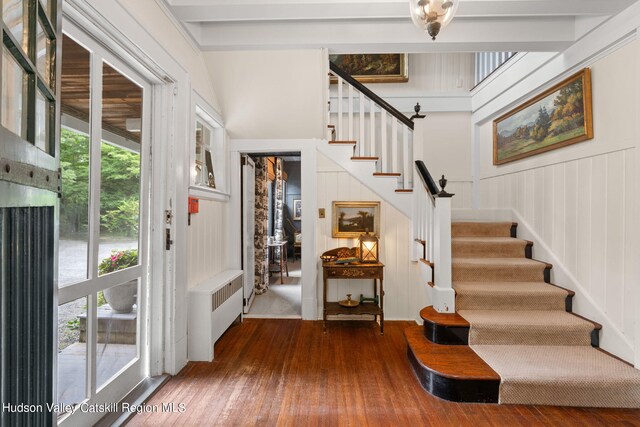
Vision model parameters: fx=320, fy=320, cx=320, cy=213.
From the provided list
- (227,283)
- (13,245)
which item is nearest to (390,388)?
(227,283)

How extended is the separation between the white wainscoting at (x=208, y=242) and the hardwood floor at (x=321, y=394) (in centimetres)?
72

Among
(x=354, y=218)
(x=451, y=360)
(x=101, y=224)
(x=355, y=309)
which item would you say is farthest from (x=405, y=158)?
(x=101, y=224)

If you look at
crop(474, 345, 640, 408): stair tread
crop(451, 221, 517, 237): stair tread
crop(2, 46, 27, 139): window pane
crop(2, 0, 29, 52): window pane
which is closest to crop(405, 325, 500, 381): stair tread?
crop(474, 345, 640, 408): stair tread

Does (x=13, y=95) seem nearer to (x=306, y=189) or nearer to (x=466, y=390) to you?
(x=466, y=390)

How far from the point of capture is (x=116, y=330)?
2.02m

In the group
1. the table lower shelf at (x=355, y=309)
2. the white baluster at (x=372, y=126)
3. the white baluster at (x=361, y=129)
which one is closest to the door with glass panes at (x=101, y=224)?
the table lower shelf at (x=355, y=309)

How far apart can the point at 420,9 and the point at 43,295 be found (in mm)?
1920

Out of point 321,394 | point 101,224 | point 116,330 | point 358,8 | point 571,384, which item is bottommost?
point 321,394

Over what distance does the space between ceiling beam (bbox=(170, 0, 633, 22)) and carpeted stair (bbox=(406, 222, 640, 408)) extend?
2.06m

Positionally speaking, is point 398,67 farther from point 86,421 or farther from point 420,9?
point 86,421

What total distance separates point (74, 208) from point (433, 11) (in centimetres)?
206

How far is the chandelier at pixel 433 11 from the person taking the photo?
5.06 ft

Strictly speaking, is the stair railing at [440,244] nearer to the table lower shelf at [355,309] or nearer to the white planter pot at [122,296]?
the table lower shelf at [355,309]

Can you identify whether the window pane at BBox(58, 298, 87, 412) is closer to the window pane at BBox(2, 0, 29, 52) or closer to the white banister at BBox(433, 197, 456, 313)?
the window pane at BBox(2, 0, 29, 52)
